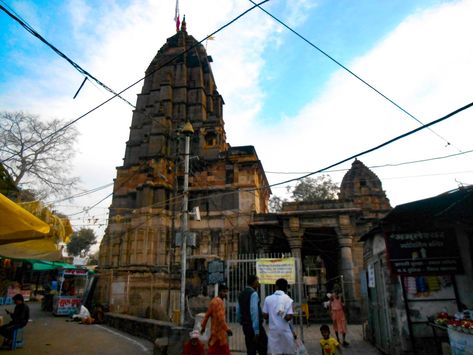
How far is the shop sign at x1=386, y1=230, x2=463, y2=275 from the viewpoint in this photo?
21.6 feet

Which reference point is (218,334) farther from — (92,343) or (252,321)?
(92,343)

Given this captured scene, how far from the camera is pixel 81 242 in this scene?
57.9m

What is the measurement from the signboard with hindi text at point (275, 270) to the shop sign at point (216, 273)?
1.00m

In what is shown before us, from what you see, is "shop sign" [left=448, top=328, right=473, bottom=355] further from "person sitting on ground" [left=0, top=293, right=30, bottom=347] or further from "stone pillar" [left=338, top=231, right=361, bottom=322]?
"stone pillar" [left=338, top=231, right=361, bottom=322]

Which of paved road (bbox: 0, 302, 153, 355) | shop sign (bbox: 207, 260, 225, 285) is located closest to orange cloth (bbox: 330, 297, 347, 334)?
shop sign (bbox: 207, 260, 225, 285)

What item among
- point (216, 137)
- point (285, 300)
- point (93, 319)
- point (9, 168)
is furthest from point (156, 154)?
point (285, 300)

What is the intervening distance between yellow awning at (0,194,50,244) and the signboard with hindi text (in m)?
5.35

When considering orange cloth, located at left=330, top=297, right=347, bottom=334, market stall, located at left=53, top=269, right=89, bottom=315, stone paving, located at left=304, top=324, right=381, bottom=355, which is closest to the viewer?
stone paving, located at left=304, top=324, right=381, bottom=355

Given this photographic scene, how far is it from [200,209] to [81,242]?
4165 cm

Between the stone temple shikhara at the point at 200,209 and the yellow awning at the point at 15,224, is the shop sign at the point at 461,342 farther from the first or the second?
the stone temple shikhara at the point at 200,209

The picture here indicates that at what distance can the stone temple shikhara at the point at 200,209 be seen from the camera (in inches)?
689

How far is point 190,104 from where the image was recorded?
31500mm

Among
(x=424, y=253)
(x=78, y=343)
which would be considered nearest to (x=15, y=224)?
(x=78, y=343)

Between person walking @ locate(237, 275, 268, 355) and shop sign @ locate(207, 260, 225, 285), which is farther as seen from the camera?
shop sign @ locate(207, 260, 225, 285)
